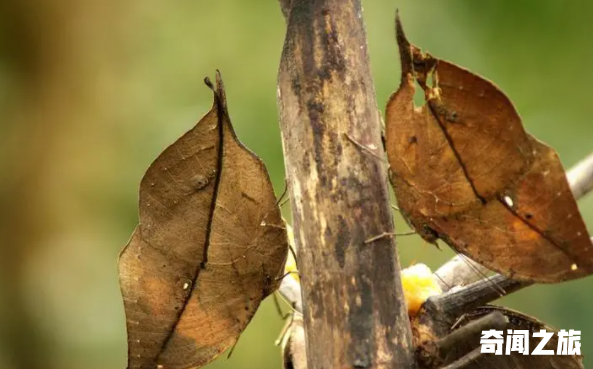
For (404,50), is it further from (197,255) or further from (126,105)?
(126,105)

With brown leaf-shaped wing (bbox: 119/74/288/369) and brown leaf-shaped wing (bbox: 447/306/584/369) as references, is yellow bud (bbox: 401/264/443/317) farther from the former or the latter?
brown leaf-shaped wing (bbox: 119/74/288/369)

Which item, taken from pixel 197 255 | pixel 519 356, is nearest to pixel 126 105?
pixel 197 255

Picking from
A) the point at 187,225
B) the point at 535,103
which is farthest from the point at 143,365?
the point at 535,103

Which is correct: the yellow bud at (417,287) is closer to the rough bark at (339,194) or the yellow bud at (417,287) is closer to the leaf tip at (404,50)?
the rough bark at (339,194)

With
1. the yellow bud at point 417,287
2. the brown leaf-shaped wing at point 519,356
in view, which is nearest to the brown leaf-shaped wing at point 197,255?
the yellow bud at point 417,287

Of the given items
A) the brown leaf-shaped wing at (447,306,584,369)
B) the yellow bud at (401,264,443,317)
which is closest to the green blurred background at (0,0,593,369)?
the yellow bud at (401,264,443,317)

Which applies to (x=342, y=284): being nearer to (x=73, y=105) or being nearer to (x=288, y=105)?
(x=288, y=105)
